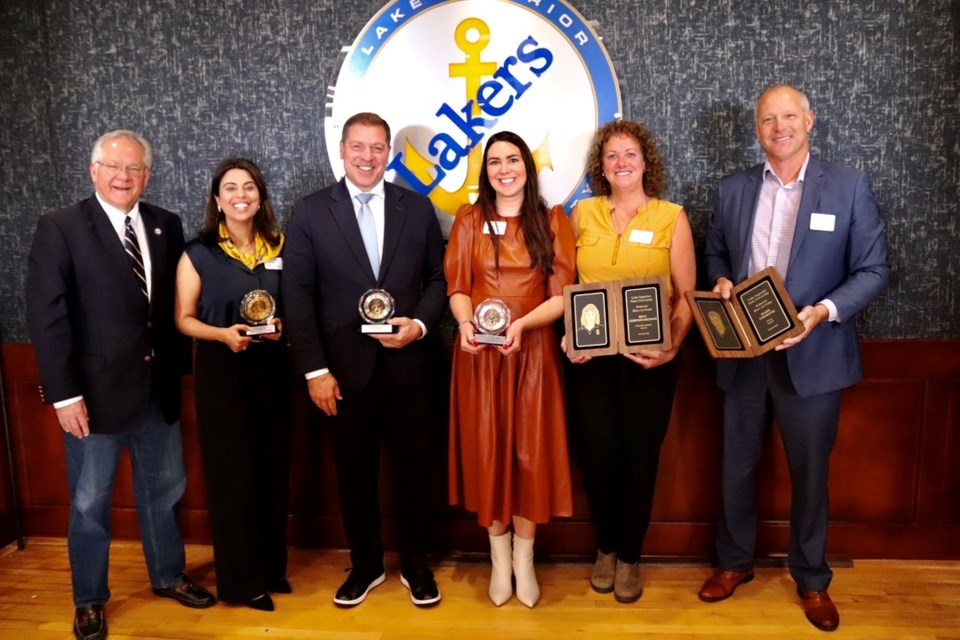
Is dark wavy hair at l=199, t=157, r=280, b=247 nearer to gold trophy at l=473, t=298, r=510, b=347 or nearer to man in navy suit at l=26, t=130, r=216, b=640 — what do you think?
man in navy suit at l=26, t=130, r=216, b=640

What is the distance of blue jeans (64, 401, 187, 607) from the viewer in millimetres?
2295

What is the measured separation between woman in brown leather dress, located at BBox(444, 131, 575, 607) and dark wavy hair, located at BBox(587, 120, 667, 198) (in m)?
0.29

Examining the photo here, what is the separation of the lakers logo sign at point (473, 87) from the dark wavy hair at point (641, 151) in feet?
0.77

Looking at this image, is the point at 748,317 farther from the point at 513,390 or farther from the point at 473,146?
the point at 473,146

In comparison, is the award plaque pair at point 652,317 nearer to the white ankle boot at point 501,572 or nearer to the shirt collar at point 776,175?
the shirt collar at point 776,175

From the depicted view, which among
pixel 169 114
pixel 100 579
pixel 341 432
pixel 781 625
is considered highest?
pixel 169 114

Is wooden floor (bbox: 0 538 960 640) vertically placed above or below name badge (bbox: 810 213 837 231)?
below

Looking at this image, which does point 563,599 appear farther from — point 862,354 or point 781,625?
point 862,354

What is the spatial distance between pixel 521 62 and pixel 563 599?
82.9 inches

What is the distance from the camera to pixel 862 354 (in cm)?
268

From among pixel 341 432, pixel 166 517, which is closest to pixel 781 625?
pixel 341 432

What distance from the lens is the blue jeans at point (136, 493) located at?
2295mm

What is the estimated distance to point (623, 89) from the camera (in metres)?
2.70

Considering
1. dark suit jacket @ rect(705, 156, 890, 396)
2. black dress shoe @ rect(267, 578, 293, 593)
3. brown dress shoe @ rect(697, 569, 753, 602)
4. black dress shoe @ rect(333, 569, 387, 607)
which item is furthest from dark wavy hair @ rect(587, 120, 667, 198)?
black dress shoe @ rect(267, 578, 293, 593)
